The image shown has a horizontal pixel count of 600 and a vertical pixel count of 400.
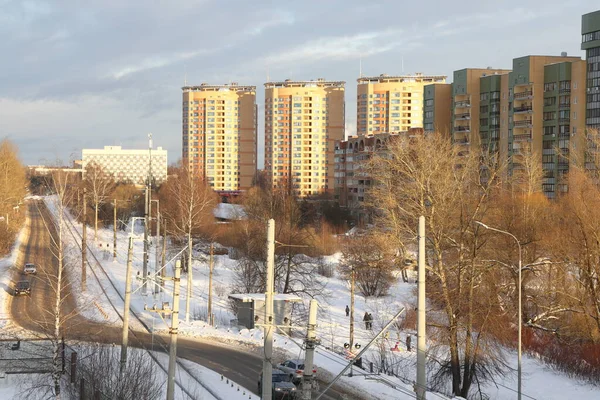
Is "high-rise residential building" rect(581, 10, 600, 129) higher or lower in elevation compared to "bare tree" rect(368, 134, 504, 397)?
higher

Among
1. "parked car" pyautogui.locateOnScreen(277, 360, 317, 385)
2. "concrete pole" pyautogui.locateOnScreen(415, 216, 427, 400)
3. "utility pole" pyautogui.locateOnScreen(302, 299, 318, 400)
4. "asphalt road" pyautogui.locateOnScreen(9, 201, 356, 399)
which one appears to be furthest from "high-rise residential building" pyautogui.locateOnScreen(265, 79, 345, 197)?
"utility pole" pyautogui.locateOnScreen(302, 299, 318, 400)

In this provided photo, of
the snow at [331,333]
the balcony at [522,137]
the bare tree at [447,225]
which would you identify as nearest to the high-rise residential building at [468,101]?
the balcony at [522,137]

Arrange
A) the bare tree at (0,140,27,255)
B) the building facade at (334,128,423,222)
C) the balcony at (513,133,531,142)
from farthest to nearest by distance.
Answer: the building facade at (334,128,423,222) < the balcony at (513,133,531,142) < the bare tree at (0,140,27,255)

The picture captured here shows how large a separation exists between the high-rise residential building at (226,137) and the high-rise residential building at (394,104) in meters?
22.9

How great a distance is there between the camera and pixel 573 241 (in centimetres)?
3369

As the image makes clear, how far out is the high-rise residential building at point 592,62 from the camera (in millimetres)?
59469

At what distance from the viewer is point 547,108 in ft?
211

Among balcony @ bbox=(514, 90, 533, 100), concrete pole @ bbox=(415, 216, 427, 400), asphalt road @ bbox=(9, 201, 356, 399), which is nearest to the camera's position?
concrete pole @ bbox=(415, 216, 427, 400)

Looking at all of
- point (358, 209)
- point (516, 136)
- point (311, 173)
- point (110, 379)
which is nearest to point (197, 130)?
point (311, 173)

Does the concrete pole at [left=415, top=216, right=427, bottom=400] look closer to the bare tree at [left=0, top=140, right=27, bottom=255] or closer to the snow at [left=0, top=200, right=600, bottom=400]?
the snow at [left=0, top=200, right=600, bottom=400]

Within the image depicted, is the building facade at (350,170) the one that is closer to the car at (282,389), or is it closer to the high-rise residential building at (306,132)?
the high-rise residential building at (306,132)

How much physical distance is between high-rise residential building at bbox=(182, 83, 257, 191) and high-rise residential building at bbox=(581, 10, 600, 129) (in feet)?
280

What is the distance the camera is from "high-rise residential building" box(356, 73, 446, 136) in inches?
5182

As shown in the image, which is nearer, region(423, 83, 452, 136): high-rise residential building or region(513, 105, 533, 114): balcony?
region(513, 105, 533, 114): balcony
